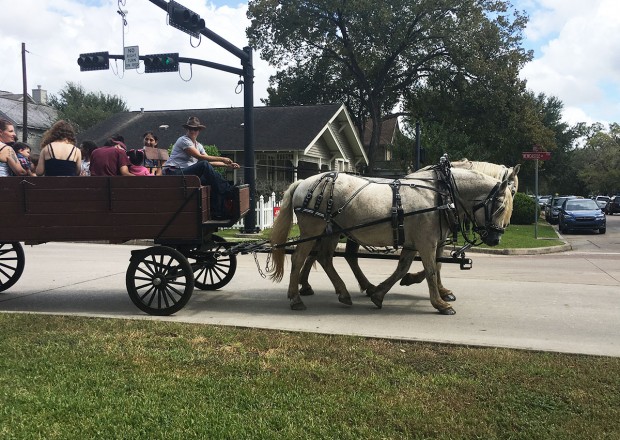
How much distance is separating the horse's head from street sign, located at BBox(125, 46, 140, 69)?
1229cm

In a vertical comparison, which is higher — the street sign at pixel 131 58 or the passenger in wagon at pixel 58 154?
the street sign at pixel 131 58

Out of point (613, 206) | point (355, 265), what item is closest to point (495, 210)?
point (355, 265)

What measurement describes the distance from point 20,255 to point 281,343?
4787 mm

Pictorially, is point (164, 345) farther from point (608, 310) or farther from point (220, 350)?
point (608, 310)

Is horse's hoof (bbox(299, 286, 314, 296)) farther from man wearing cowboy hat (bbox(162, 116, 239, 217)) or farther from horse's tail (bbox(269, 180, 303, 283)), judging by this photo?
man wearing cowboy hat (bbox(162, 116, 239, 217))

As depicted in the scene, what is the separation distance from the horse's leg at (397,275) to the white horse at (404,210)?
1 centimetres

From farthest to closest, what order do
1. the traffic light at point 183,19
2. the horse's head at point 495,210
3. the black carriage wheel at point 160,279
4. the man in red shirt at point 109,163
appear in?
1. the traffic light at point 183,19
2. the man in red shirt at point 109,163
3. the horse's head at point 495,210
4. the black carriage wheel at point 160,279

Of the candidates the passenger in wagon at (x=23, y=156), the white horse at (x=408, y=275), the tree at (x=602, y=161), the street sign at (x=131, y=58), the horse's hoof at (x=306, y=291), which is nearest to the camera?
the white horse at (x=408, y=275)

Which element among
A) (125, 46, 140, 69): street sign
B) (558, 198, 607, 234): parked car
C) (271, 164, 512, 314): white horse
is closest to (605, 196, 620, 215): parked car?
(558, 198, 607, 234): parked car

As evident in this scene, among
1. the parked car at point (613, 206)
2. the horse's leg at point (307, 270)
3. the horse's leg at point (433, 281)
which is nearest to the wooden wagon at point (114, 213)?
the horse's leg at point (307, 270)

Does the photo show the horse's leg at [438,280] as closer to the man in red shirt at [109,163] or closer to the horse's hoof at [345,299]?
the horse's hoof at [345,299]

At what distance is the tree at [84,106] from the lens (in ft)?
190

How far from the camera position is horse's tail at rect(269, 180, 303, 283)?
7035mm

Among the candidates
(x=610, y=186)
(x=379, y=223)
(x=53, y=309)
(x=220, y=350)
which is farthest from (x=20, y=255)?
(x=610, y=186)
